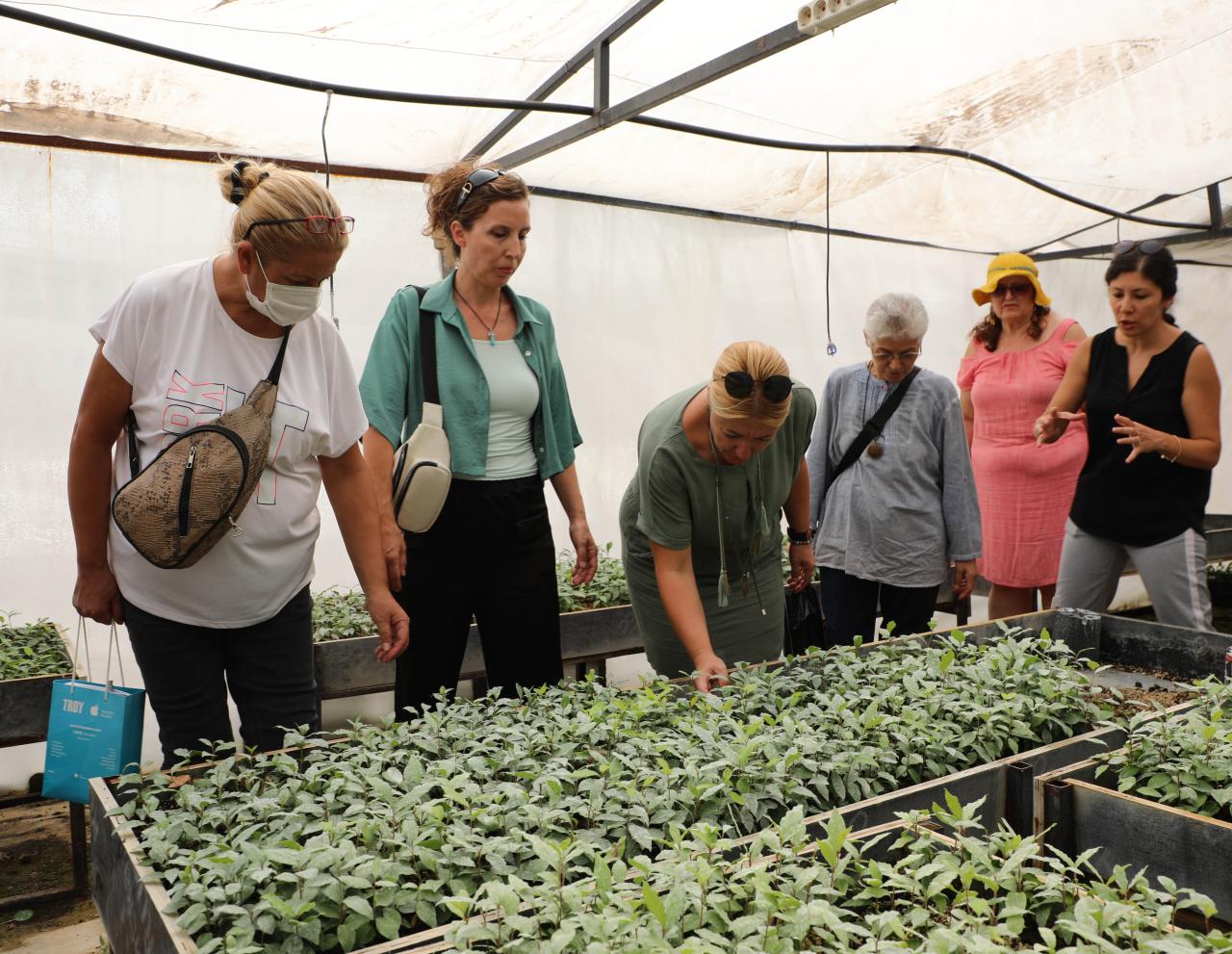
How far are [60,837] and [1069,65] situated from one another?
5066 millimetres

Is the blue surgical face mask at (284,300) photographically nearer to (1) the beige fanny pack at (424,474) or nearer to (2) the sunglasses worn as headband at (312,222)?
(2) the sunglasses worn as headband at (312,222)

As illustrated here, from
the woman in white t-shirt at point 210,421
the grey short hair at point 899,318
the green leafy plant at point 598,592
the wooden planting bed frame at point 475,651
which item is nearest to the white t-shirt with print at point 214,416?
the woman in white t-shirt at point 210,421

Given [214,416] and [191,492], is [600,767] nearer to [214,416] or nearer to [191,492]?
[191,492]

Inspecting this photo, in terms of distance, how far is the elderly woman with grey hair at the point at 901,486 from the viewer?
3.12 metres

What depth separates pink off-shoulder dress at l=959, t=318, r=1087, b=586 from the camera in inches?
145

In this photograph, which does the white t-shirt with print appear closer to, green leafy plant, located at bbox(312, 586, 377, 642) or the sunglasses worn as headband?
the sunglasses worn as headband

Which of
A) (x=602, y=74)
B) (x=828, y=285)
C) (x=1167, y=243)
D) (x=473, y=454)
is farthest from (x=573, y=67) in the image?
(x=1167, y=243)

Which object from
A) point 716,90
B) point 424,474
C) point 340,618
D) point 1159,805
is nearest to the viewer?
point 1159,805

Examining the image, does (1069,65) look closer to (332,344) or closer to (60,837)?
(332,344)

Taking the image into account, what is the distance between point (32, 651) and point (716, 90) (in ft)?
11.0

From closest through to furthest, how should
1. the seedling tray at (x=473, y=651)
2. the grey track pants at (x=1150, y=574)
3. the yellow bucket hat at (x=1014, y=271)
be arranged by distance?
the grey track pants at (x=1150, y=574) → the seedling tray at (x=473, y=651) → the yellow bucket hat at (x=1014, y=271)

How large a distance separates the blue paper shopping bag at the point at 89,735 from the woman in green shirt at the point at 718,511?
1.18 m

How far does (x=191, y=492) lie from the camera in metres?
1.84

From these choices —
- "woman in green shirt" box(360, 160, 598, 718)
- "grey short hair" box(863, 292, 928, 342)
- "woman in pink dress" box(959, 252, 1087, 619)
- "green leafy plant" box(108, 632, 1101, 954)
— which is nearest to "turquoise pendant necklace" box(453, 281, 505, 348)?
"woman in green shirt" box(360, 160, 598, 718)
